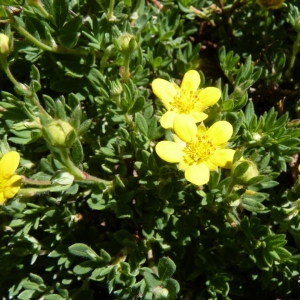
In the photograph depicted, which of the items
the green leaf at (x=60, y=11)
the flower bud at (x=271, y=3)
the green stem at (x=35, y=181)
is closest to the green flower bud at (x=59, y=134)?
the green stem at (x=35, y=181)

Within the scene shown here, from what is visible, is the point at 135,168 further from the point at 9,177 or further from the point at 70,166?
the point at 9,177

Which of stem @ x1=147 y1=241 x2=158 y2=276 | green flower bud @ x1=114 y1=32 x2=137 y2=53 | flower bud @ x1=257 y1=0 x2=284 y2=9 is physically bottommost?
stem @ x1=147 y1=241 x2=158 y2=276

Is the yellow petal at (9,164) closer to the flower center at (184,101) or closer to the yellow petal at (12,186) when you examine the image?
the yellow petal at (12,186)

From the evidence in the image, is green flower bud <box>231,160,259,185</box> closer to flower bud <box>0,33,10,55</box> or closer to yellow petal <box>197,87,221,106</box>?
yellow petal <box>197,87,221,106</box>

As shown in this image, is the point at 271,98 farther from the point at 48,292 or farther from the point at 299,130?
the point at 48,292

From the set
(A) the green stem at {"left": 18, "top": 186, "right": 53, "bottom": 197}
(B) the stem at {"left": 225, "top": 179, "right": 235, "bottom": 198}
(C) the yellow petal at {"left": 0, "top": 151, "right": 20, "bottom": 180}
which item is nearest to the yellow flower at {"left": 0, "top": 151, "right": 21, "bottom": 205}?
(C) the yellow petal at {"left": 0, "top": 151, "right": 20, "bottom": 180}

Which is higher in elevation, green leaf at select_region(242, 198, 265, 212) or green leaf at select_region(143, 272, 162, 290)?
green leaf at select_region(242, 198, 265, 212)

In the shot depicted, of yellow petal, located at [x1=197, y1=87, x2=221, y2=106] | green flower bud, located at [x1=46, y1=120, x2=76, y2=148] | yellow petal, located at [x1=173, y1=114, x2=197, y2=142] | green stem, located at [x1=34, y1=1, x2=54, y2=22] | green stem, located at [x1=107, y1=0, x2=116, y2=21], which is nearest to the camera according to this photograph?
green flower bud, located at [x1=46, y1=120, x2=76, y2=148]
